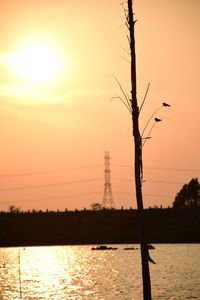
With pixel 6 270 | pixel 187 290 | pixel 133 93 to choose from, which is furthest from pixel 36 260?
pixel 133 93

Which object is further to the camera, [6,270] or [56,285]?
[6,270]

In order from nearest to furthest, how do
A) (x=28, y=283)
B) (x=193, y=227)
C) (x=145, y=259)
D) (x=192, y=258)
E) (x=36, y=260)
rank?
(x=145, y=259)
(x=28, y=283)
(x=192, y=258)
(x=36, y=260)
(x=193, y=227)

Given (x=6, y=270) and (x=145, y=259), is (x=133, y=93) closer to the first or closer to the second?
(x=145, y=259)

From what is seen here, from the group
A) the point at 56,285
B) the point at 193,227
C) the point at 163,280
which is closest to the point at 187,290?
the point at 163,280

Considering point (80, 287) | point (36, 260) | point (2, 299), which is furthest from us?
point (36, 260)

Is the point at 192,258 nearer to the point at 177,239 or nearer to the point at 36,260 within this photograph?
the point at 36,260

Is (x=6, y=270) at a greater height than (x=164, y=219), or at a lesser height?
lesser

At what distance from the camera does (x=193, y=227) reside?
634 ft

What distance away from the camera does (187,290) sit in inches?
2689

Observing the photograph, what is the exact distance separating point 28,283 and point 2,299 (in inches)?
948

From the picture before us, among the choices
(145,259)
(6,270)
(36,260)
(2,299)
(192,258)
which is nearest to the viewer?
(145,259)

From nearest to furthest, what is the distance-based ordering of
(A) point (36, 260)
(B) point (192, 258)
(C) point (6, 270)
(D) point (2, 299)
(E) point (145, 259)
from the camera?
(E) point (145, 259), (D) point (2, 299), (C) point (6, 270), (B) point (192, 258), (A) point (36, 260)

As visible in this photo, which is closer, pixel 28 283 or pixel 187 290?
pixel 187 290

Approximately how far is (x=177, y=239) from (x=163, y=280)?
385 ft
